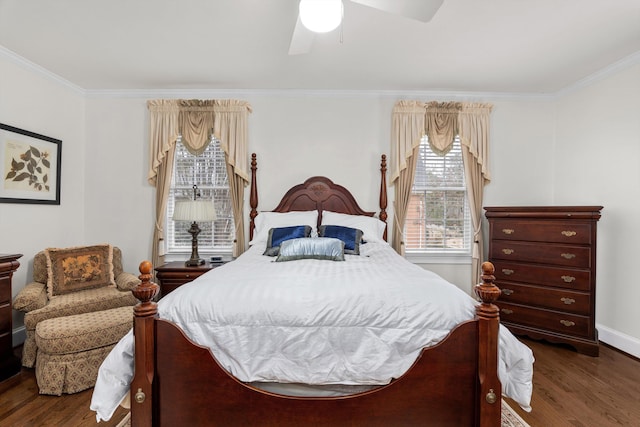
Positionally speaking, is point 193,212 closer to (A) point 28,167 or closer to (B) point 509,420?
(A) point 28,167

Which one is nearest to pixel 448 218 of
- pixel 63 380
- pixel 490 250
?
pixel 490 250

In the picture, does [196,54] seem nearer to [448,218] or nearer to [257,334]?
[257,334]

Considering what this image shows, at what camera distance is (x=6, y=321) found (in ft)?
7.58

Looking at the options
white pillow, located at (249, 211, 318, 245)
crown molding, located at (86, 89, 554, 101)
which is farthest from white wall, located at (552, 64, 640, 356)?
white pillow, located at (249, 211, 318, 245)

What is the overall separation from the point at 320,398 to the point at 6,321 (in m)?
2.48

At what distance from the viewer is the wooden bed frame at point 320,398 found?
4.59 ft

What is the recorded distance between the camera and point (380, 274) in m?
1.84


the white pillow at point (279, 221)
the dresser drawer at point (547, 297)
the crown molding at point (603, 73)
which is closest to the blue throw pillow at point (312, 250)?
the white pillow at point (279, 221)

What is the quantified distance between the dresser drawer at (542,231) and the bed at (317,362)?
1932 mm

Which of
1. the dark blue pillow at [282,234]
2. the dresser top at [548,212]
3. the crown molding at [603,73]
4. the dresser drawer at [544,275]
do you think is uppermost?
the crown molding at [603,73]

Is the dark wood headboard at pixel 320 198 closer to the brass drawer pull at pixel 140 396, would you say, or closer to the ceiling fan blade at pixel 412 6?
the ceiling fan blade at pixel 412 6

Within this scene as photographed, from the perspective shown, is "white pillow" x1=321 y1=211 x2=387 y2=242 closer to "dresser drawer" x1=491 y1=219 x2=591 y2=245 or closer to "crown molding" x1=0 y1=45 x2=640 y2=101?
"dresser drawer" x1=491 y1=219 x2=591 y2=245

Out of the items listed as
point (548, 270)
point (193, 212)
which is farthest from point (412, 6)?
point (548, 270)

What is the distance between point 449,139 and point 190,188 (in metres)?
3.04
